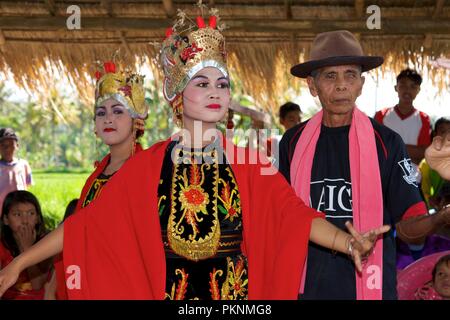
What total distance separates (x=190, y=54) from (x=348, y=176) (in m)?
0.89

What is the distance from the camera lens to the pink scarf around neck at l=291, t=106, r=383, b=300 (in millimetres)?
3598

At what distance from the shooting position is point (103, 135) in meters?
4.61

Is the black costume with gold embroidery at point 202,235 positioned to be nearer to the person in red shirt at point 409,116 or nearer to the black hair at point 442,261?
the black hair at point 442,261

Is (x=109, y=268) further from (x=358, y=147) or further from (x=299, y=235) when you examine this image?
(x=358, y=147)

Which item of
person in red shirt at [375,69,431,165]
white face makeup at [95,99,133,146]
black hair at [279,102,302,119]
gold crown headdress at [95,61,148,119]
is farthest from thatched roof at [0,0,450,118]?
white face makeup at [95,99,133,146]

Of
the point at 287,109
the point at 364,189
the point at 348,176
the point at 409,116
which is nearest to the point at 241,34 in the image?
the point at 287,109

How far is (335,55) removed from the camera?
12.7 ft

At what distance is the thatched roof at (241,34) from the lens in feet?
24.1

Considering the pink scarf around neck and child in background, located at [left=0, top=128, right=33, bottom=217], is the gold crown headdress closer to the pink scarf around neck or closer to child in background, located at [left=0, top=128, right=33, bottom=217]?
the pink scarf around neck

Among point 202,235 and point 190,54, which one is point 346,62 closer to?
point 190,54

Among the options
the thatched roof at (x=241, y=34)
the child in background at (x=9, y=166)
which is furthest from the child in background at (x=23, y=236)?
the child in background at (x=9, y=166)

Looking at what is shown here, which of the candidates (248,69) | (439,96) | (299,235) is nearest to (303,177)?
(299,235)

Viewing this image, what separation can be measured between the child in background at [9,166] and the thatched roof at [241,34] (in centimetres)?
110

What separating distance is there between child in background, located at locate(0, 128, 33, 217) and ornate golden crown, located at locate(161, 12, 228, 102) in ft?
19.6
